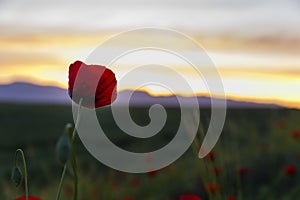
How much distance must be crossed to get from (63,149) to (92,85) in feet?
0.95

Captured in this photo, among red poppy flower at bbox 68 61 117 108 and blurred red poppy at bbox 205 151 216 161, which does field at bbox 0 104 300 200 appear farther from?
red poppy flower at bbox 68 61 117 108

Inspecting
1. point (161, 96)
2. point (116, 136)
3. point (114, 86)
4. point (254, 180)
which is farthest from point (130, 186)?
point (116, 136)

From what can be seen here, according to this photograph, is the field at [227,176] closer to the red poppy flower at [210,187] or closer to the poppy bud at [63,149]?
the red poppy flower at [210,187]

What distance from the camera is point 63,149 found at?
1097 mm

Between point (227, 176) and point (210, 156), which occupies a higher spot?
point (210, 156)

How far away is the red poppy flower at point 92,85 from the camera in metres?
1.34

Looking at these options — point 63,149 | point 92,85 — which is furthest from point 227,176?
point 63,149

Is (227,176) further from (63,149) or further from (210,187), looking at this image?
(63,149)

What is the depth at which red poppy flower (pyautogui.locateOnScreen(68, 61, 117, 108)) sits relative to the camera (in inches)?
52.7

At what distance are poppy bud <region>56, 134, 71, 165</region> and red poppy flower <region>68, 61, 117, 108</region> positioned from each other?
22 cm

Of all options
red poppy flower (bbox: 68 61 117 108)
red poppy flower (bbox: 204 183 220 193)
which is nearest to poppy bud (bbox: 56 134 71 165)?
red poppy flower (bbox: 68 61 117 108)

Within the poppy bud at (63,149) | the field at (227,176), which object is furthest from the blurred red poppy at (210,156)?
the poppy bud at (63,149)

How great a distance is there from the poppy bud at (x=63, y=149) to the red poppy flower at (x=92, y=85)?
0.22m

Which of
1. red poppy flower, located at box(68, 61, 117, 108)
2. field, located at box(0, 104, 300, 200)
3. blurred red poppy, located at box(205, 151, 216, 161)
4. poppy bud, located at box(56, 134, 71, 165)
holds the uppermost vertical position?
red poppy flower, located at box(68, 61, 117, 108)
